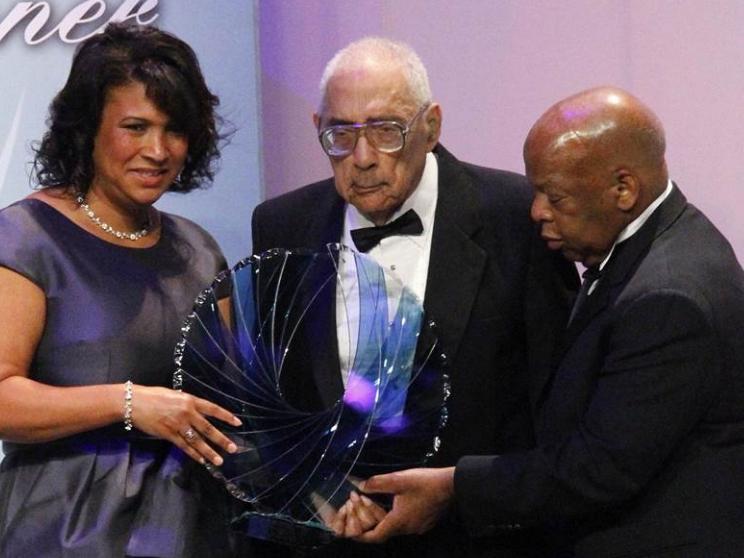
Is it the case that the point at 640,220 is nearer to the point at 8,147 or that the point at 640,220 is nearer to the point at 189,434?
the point at 189,434

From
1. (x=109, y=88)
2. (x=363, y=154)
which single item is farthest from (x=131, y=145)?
(x=363, y=154)

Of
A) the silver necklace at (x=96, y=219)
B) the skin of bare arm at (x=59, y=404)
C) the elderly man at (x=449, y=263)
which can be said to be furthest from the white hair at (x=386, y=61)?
the skin of bare arm at (x=59, y=404)

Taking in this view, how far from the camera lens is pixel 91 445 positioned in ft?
8.41

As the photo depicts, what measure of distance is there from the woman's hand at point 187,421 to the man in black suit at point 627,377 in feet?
0.91

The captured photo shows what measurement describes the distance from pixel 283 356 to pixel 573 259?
22.0 inches

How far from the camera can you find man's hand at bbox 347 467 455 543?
2445mm

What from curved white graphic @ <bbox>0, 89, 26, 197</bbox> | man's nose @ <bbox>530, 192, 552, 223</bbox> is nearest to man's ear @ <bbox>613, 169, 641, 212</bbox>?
man's nose @ <bbox>530, 192, 552, 223</bbox>

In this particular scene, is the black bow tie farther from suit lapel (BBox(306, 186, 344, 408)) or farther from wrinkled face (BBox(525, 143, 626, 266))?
wrinkled face (BBox(525, 143, 626, 266))

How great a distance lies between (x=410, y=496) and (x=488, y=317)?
1.29 ft

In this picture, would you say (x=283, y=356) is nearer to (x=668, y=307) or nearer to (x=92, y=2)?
(x=668, y=307)

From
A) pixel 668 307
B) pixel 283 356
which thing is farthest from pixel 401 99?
pixel 668 307

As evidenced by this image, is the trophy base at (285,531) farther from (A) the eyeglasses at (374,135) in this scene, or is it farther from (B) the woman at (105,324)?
(A) the eyeglasses at (374,135)

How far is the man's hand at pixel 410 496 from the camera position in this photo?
2.45 m

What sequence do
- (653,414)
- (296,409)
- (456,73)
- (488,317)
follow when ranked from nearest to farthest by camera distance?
(653,414) < (296,409) < (488,317) < (456,73)
